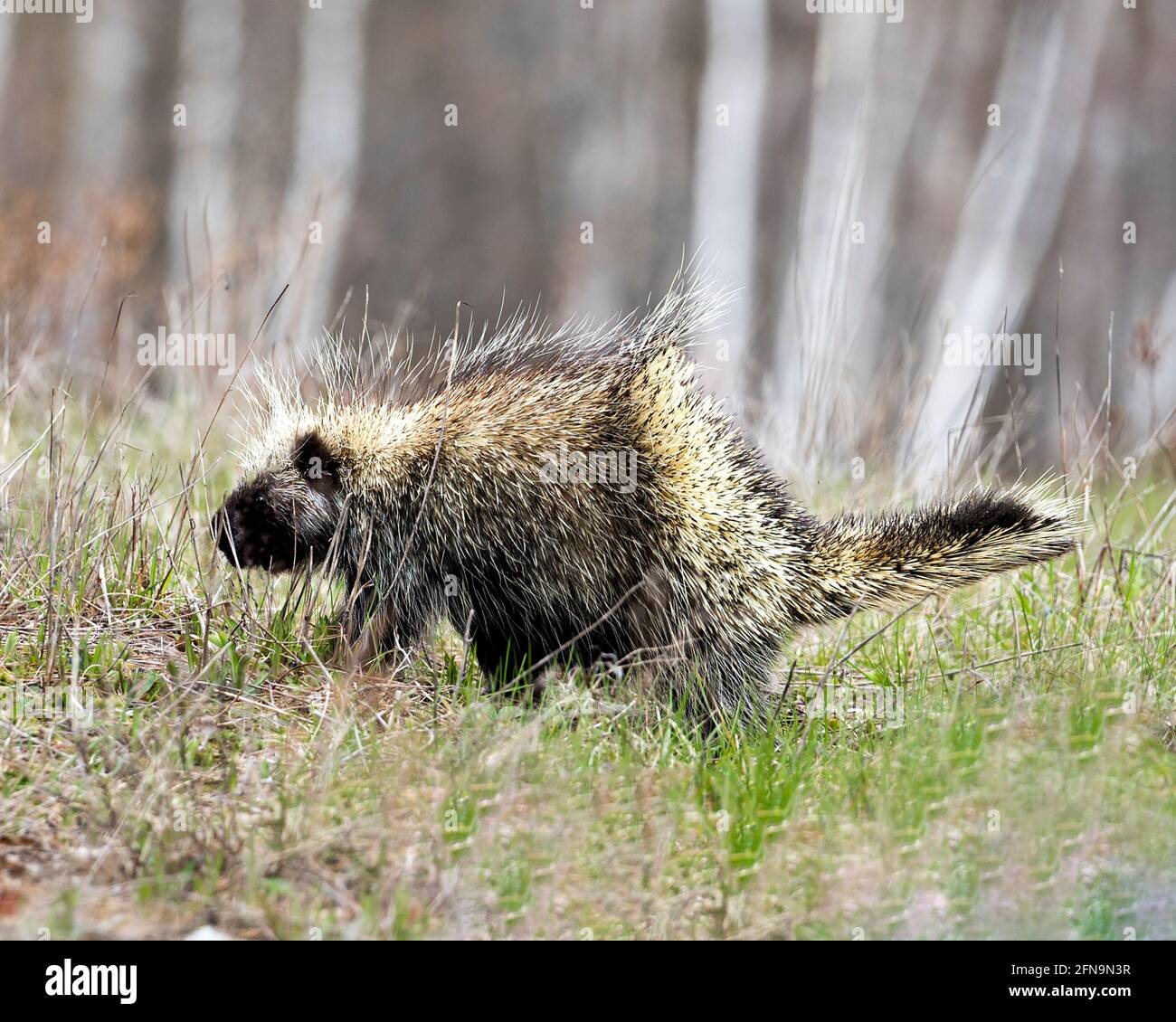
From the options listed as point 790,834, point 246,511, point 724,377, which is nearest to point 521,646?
point 246,511

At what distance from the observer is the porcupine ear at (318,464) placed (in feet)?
15.3

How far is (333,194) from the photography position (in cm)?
829

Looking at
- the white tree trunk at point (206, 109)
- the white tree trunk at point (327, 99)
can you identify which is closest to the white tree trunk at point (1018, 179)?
the white tree trunk at point (327, 99)

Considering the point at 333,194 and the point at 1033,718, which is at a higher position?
the point at 333,194

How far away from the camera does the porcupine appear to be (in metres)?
4.27

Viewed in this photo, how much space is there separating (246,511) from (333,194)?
429 cm
